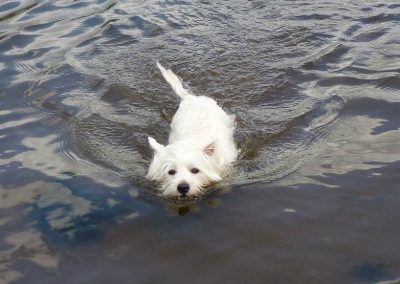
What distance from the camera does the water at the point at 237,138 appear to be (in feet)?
16.1

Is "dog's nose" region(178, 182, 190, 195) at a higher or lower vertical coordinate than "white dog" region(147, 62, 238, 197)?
lower

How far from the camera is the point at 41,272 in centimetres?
481

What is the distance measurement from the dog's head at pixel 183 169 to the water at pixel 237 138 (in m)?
0.16

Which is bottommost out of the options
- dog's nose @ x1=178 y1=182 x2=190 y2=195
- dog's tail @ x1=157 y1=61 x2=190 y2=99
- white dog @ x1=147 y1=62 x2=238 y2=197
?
dog's nose @ x1=178 y1=182 x2=190 y2=195

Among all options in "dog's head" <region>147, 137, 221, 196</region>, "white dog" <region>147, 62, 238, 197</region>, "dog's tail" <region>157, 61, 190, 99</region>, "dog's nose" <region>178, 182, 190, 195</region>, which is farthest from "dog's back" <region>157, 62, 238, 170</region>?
"dog's nose" <region>178, 182, 190, 195</region>

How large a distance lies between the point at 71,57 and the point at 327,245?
651 centimetres

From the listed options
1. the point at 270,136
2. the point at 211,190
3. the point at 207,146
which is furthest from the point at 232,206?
the point at 270,136

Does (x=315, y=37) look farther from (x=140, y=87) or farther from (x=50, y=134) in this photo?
(x=50, y=134)

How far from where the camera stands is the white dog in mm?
6035

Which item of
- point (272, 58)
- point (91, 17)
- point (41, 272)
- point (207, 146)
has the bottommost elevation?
point (41, 272)

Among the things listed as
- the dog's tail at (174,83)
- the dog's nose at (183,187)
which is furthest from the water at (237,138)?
the dog's tail at (174,83)

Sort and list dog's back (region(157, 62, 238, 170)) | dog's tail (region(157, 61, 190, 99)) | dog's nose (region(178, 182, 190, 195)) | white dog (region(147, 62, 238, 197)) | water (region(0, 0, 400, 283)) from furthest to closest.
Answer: dog's tail (region(157, 61, 190, 99))
dog's back (region(157, 62, 238, 170))
white dog (region(147, 62, 238, 197))
dog's nose (region(178, 182, 190, 195))
water (region(0, 0, 400, 283))

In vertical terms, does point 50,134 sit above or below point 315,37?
below

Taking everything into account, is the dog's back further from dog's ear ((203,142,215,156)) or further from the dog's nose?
the dog's nose
